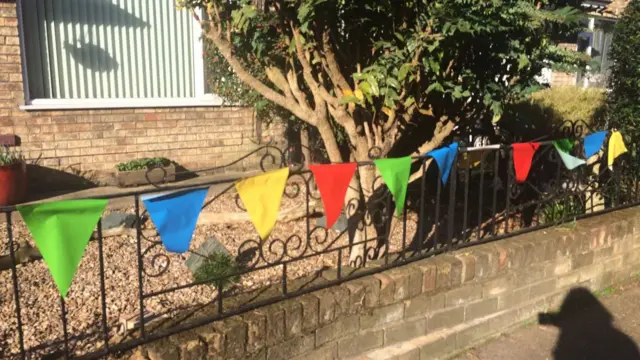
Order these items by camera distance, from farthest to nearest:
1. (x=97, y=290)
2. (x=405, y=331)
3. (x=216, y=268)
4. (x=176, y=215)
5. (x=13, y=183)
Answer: (x=13, y=183)
(x=216, y=268)
(x=97, y=290)
(x=405, y=331)
(x=176, y=215)

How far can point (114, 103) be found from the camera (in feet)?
24.8

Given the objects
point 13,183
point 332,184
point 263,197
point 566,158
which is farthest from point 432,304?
point 13,183

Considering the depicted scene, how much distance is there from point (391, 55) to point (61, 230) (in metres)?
1.89

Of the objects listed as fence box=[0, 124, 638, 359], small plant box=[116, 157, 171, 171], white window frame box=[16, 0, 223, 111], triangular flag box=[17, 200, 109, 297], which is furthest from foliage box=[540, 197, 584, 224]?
small plant box=[116, 157, 171, 171]

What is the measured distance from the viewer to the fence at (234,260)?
8.91 feet

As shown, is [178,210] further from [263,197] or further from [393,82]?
[393,82]

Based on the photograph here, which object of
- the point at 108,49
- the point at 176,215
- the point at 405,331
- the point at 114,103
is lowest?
the point at 405,331

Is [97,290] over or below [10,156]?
below

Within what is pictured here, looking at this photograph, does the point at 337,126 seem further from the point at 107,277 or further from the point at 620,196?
the point at 620,196

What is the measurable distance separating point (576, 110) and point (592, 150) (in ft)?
9.48

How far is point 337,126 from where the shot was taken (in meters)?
4.55

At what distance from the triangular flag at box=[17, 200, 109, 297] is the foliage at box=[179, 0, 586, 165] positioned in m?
1.49

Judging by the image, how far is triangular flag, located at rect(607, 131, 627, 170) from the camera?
15.0 feet

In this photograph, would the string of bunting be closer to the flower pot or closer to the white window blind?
the flower pot
